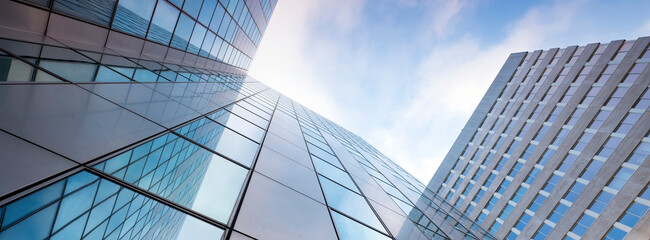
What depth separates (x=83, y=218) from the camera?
3.02 metres

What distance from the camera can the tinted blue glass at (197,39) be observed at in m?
17.2

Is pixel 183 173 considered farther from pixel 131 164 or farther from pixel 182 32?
pixel 182 32

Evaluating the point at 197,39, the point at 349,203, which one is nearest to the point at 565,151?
the point at 349,203

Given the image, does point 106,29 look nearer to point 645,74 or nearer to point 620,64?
point 645,74

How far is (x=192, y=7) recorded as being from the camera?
15.7 meters

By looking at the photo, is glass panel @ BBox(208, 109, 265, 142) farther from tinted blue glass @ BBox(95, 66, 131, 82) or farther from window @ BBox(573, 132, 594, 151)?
window @ BBox(573, 132, 594, 151)

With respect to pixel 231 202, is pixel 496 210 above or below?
below

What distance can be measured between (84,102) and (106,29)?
25.2ft

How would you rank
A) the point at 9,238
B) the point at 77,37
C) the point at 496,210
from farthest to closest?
the point at 496,210, the point at 77,37, the point at 9,238

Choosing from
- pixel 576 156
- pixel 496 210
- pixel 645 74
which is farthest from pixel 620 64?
pixel 496 210

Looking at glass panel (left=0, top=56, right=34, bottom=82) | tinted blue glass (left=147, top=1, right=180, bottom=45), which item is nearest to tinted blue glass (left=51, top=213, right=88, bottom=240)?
glass panel (left=0, top=56, right=34, bottom=82)

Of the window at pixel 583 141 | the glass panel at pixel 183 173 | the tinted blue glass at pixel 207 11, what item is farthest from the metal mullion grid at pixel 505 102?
the glass panel at pixel 183 173

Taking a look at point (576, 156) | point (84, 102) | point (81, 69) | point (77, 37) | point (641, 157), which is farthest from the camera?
point (576, 156)

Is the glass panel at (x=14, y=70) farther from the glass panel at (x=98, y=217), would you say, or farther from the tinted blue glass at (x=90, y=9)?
the tinted blue glass at (x=90, y=9)
